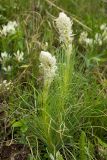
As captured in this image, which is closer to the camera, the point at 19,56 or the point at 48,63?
the point at 48,63

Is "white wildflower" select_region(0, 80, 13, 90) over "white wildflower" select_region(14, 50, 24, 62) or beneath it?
beneath

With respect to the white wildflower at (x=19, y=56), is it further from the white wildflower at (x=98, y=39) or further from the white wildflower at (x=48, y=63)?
the white wildflower at (x=48, y=63)

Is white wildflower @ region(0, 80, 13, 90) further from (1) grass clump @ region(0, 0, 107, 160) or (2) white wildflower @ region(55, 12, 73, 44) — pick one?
(2) white wildflower @ region(55, 12, 73, 44)

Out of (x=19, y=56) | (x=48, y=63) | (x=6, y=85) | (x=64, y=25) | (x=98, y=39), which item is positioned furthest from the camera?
(x=98, y=39)

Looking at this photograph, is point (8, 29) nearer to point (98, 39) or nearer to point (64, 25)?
point (98, 39)

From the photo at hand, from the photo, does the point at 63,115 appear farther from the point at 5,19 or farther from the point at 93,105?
the point at 5,19

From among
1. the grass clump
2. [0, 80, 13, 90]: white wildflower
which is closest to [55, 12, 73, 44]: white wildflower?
the grass clump

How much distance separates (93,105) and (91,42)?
829 mm

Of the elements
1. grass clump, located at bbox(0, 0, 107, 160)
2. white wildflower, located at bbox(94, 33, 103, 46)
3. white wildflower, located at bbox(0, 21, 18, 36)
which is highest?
white wildflower, located at bbox(0, 21, 18, 36)

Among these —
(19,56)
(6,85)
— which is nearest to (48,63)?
(6,85)

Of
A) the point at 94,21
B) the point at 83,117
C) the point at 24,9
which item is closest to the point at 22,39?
the point at 24,9

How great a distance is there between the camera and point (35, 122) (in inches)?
78.4

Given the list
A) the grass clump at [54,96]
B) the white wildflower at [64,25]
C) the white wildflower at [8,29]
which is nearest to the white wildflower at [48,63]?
the grass clump at [54,96]

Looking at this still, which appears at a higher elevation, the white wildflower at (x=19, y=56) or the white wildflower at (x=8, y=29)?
the white wildflower at (x=8, y=29)
